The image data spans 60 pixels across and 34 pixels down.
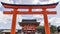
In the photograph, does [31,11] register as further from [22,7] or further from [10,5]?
[10,5]

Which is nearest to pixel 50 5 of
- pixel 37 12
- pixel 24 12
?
pixel 37 12

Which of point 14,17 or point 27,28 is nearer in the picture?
point 14,17

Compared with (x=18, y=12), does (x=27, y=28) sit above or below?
below

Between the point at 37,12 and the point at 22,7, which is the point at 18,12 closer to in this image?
the point at 22,7

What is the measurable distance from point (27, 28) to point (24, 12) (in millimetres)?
5167

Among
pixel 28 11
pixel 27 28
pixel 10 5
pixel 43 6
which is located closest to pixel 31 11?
pixel 28 11

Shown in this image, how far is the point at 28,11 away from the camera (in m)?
10.5

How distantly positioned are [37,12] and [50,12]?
3.19 feet

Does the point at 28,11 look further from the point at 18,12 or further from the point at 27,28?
the point at 27,28

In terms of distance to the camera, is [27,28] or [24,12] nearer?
[24,12]

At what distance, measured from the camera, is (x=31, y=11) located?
34.2ft

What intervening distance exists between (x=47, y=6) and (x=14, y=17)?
2.57 meters

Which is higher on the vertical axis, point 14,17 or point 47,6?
point 47,6

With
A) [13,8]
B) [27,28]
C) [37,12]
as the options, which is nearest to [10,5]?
[13,8]
